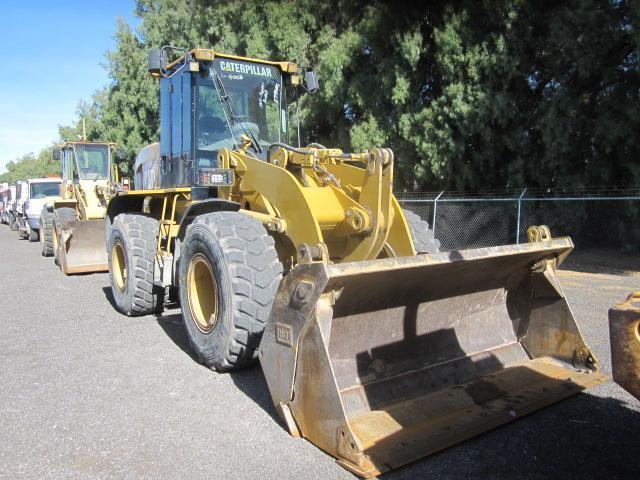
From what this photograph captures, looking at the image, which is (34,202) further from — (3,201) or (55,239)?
(3,201)

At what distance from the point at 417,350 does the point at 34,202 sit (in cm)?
1991

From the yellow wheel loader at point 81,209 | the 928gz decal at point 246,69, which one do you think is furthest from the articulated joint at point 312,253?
the yellow wheel loader at point 81,209

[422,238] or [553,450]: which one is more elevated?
[422,238]

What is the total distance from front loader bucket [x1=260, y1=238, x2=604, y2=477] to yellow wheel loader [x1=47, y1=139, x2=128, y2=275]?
27.7 feet

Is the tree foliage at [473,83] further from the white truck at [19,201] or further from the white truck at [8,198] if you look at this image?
the white truck at [8,198]

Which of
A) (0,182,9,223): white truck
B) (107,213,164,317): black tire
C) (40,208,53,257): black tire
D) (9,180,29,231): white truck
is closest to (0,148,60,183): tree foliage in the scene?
(0,182,9,223): white truck

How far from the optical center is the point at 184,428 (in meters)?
3.83

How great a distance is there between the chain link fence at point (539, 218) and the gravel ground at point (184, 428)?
679 cm

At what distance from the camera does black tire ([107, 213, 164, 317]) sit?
6695mm

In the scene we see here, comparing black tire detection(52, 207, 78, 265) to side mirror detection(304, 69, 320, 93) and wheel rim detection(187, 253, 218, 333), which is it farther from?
wheel rim detection(187, 253, 218, 333)

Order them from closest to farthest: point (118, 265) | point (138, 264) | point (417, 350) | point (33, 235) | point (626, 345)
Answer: point (626, 345) < point (417, 350) < point (138, 264) < point (118, 265) < point (33, 235)

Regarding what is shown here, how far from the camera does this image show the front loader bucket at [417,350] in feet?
10.8

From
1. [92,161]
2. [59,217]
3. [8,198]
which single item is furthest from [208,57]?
[8,198]

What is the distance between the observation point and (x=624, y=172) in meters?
11.9
